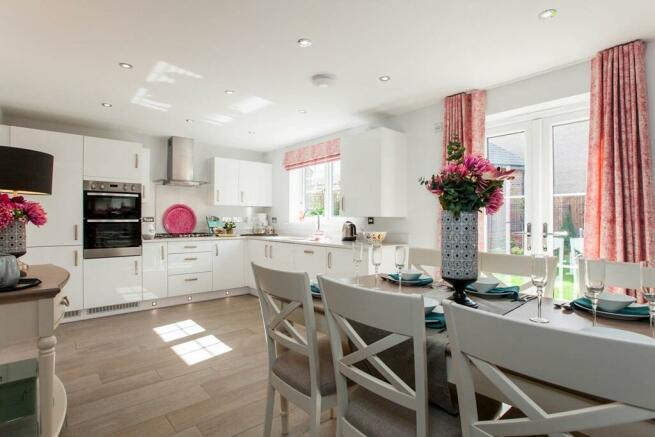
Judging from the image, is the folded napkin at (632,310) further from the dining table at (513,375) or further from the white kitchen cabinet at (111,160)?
the white kitchen cabinet at (111,160)

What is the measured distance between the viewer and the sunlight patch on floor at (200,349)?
2.83 metres

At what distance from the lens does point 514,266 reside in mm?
2023

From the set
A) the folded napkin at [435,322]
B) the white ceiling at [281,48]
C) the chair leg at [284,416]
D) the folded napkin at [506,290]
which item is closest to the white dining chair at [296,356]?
the chair leg at [284,416]

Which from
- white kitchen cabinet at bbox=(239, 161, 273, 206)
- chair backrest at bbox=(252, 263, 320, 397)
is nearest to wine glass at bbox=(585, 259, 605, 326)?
chair backrest at bbox=(252, 263, 320, 397)

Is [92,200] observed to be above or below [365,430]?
above

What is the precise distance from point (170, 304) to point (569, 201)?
182 inches

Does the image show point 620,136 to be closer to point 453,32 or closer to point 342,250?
point 453,32

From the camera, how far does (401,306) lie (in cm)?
94

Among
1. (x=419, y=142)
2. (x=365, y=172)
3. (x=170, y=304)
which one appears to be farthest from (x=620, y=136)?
(x=170, y=304)

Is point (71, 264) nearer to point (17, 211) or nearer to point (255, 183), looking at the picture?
point (17, 211)

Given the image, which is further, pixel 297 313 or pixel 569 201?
pixel 569 201

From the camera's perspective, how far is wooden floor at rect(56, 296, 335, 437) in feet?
6.32

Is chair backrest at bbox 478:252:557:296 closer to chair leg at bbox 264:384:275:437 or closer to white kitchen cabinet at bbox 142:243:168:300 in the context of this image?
chair leg at bbox 264:384:275:437

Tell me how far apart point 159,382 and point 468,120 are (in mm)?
3377
